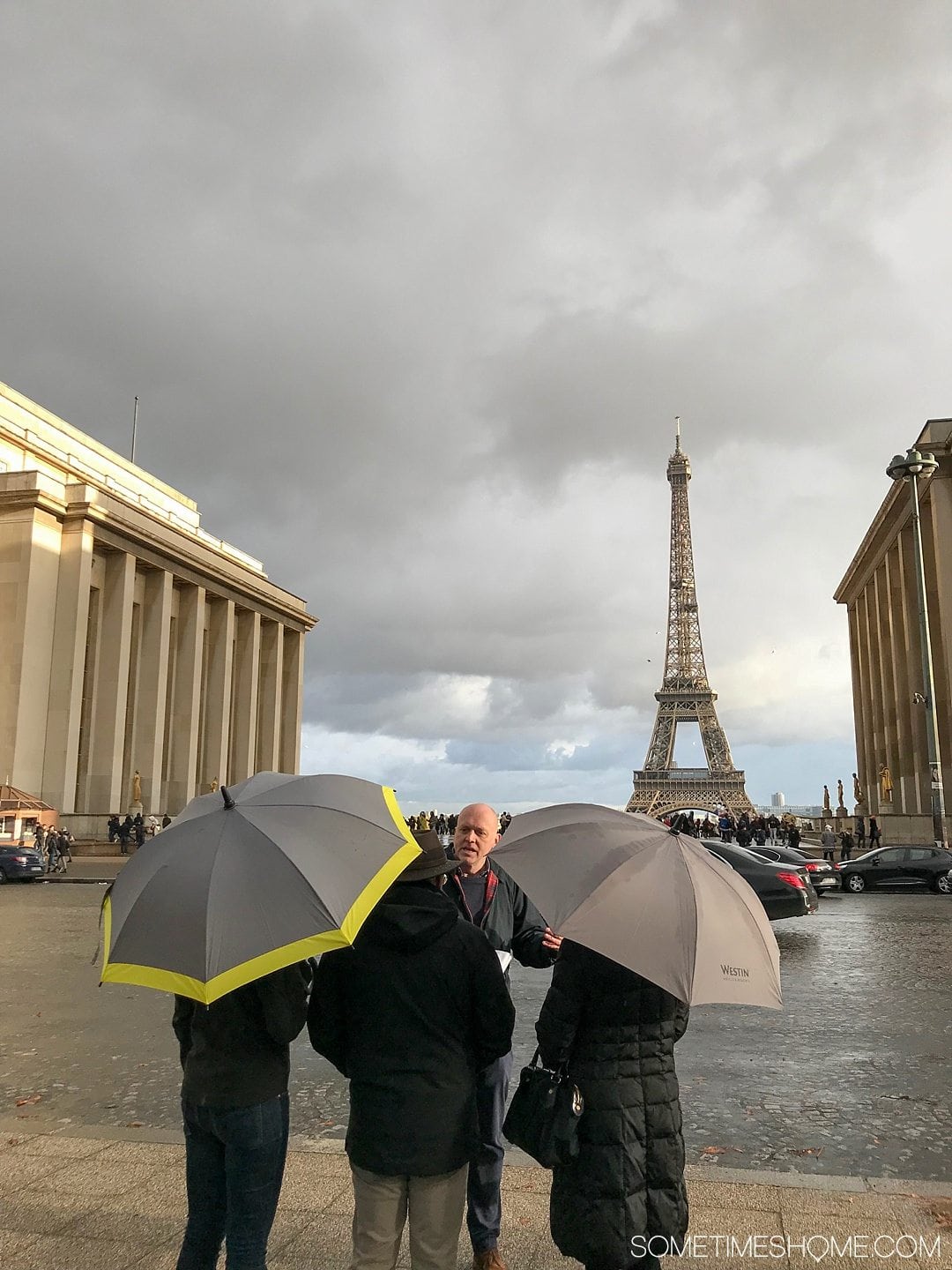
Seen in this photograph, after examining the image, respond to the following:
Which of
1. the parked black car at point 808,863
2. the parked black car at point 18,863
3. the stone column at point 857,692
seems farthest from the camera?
the stone column at point 857,692

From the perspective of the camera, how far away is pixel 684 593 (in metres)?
94.7

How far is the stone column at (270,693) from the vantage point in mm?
61594

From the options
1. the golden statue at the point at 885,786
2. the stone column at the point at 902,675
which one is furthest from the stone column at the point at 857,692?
the golden statue at the point at 885,786

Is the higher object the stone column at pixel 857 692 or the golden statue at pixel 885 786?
the stone column at pixel 857 692

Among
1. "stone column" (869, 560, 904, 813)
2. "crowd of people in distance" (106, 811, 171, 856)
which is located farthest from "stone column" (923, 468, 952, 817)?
"crowd of people in distance" (106, 811, 171, 856)

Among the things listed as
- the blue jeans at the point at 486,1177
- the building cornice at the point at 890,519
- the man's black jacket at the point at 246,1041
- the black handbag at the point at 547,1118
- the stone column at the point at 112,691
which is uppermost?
the building cornice at the point at 890,519

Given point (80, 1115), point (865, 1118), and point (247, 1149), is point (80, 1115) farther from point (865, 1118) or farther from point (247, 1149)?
point (865, 1118)

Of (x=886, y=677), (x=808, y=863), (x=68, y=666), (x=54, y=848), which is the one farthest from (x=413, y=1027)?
(x=886, y=677)

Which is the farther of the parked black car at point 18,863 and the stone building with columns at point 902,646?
the stone building with columns at point 902,646

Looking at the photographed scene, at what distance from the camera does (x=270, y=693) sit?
62094 millimetres

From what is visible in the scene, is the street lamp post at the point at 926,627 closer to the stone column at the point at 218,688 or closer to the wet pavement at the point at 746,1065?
the wet pavement at the point at 746,1065

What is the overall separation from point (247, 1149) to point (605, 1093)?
123 cm

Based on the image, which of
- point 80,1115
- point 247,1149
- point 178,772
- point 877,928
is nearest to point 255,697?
point 178,772

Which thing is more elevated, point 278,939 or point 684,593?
point 684,593
